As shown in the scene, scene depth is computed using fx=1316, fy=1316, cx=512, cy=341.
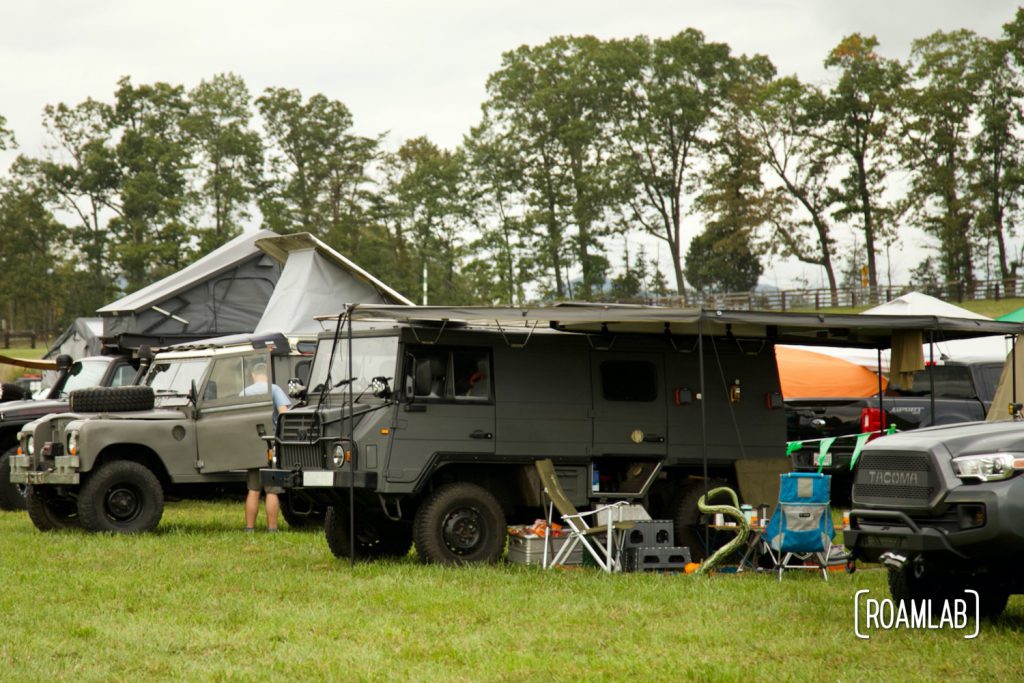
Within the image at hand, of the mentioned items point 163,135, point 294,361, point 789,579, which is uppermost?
point 163,135

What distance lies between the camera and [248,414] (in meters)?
14.7

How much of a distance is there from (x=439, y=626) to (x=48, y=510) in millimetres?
7672

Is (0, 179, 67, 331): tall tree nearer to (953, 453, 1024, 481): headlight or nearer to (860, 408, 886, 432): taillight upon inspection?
(860, 408, 886, 432): taillight

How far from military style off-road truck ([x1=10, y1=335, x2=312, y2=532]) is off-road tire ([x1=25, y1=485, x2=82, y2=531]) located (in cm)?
1

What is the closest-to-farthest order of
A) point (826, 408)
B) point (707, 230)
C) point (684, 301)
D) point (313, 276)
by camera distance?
point (826, 408) < point (313, 276) < point (684, 301) < point (707, 230)

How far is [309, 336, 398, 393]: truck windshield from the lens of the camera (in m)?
11.3

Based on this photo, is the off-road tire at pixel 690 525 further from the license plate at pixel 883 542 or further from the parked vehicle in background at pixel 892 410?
the license plate at pixel 883 542

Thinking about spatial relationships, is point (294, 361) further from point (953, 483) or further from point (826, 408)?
point (953, 483)

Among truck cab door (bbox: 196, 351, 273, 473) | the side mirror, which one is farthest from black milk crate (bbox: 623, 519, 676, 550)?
truck cab door (bbox: 196, 351, 273, 473)

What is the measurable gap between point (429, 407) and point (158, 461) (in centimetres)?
459

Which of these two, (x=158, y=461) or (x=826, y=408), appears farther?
(x=826, y=408)

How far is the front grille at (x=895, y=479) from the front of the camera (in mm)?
7957

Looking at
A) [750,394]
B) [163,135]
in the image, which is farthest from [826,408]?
[163,135]

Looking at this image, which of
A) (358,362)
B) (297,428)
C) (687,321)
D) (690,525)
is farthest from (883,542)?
(297,428)
